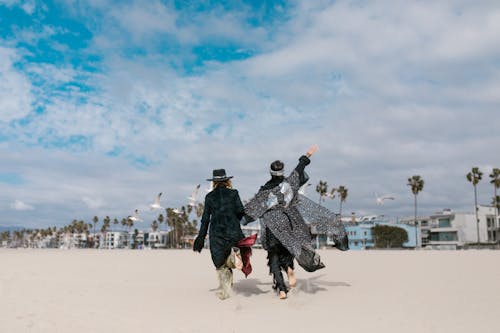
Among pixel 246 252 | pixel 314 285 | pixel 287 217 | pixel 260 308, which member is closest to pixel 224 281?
pixel 246 252

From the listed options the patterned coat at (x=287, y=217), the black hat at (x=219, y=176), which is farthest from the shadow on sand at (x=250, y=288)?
the black hat at (x=219, y=176)

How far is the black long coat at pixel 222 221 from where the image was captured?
24.2ft

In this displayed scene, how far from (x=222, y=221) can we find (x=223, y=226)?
0.09 metres

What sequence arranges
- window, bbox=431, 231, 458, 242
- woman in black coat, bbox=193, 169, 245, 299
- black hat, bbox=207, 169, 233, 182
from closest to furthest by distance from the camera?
woman in black coat, bbox=193, 169, 245, 299
black hat, bbox=207, 169, 233, 182
window, bbox=431, 231, 458, 242

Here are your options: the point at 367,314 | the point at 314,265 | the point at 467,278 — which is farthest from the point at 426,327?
the point at 467,278

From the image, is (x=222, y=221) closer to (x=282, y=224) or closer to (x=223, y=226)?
(x=223, y=226)

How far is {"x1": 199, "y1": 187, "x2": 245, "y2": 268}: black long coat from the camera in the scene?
7.39 m

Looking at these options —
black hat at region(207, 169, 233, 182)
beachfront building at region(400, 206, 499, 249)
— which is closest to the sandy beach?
black hat at region(207, 169, 233, 182)

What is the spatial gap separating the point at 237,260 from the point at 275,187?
136 centimetres

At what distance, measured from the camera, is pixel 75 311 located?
6184 millimetres

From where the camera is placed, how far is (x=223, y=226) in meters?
7.51

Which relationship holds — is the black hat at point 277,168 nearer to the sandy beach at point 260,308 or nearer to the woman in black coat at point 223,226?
the woman in black coat at point 223,226

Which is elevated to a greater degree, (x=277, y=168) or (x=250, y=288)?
(x=277, y=168)

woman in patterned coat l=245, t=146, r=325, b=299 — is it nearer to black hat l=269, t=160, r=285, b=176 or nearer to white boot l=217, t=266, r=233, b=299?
black hat l=269, t=160, r=285, b=176
